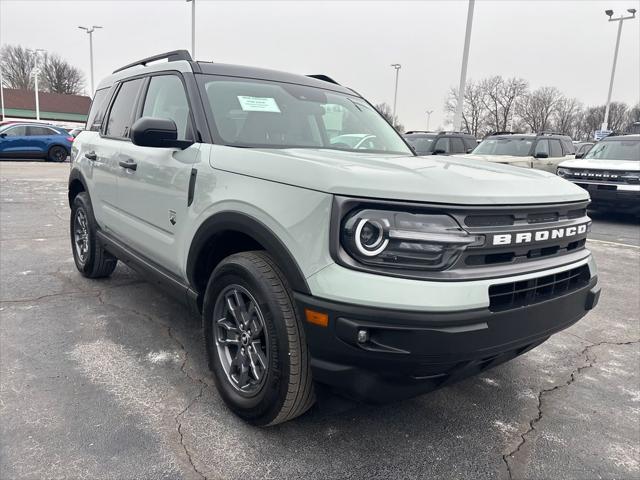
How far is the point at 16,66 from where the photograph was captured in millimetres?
72000

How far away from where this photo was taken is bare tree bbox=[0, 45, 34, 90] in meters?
70.9

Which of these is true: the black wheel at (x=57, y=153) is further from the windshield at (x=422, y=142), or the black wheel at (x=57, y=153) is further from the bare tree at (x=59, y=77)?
the bare tree at (x=59, y=77)

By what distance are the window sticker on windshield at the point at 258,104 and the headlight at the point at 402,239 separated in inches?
58.0

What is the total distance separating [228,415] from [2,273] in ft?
12.1

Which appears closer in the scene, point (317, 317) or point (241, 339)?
point (317, 317)

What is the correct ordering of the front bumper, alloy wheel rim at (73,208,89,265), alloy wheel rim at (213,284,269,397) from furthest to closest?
alloy wheel rim at (73,208,89,265)
alloy wheel rim at (213,284,269,397)
the front bumper

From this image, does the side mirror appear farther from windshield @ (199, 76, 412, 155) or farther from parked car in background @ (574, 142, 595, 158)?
parked car in background @ (574, 142, 595, 158)

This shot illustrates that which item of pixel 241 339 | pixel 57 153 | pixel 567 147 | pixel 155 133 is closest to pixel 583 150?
pixel 567 147

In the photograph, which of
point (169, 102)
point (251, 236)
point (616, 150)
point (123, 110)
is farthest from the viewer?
point (616, 150)

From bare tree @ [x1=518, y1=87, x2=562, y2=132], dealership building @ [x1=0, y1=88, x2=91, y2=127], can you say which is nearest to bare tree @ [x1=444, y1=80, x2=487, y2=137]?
bare tree @ [x1=518, y1=87, x2=562, y2=132]

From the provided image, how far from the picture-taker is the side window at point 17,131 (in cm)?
1968

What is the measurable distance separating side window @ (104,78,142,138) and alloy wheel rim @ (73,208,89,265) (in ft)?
3.33

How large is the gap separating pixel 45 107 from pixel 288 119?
72.7m

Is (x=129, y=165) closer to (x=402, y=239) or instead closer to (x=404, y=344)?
(x=402, y=239)
